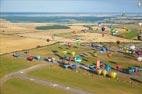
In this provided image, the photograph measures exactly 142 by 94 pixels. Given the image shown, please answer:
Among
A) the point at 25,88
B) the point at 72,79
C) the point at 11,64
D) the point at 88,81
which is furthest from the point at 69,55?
the point at 25,88

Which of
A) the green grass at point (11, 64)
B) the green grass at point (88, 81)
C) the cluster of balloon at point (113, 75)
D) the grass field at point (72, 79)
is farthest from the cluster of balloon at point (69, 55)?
the cluster of balloon at point (113, 75)

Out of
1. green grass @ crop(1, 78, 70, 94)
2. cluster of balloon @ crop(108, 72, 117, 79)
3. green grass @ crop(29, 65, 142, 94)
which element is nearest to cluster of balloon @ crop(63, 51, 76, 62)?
green grass @ crop(29, 65, 142, 94)

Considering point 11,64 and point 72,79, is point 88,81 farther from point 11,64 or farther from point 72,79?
point 11,64

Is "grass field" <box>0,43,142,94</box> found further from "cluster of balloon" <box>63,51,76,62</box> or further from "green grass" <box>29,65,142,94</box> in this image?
"cluster of balloon" <box>63,51,76,62</box>

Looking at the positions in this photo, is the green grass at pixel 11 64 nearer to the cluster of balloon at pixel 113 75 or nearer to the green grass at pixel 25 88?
the green grass at pixel 25 88

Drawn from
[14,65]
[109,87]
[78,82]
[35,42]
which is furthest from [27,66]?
[35,42]

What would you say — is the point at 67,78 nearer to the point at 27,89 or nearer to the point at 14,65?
the point at 27,89
